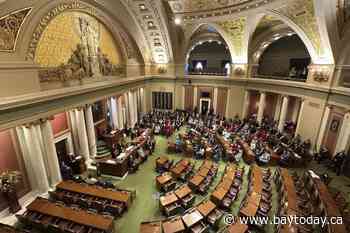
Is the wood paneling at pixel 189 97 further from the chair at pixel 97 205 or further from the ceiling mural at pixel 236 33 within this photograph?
the chair at pixel 97 205

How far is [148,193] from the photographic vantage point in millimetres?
9406

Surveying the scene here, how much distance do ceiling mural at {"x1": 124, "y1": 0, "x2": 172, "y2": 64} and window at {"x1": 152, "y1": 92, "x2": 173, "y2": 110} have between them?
13.1ft

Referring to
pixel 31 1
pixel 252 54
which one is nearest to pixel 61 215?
pixel 31 1

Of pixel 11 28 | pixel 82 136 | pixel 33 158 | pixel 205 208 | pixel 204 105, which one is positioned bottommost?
pixel 205 208

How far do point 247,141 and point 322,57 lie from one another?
815cm

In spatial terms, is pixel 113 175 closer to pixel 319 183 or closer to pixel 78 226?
pixel 78 226

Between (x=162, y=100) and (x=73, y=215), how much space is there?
17067 millimetres

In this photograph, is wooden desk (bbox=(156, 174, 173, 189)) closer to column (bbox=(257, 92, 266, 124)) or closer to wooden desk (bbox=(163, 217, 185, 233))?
wooden desk (bbox=(163, 217, 185, 233))

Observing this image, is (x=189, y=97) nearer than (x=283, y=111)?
No

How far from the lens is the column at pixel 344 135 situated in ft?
37.8

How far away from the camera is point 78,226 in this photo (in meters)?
6.62

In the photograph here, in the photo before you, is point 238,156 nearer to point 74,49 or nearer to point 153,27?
point 74,49

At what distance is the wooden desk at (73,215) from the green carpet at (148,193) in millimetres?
1045

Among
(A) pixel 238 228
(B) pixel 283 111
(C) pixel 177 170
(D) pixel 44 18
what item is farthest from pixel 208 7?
(A) pixel 238 228
